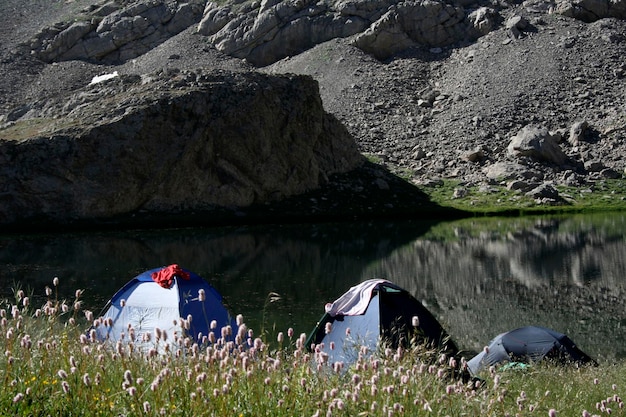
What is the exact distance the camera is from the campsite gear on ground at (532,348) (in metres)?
16.0

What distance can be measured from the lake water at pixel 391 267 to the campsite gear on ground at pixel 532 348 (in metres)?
1.50

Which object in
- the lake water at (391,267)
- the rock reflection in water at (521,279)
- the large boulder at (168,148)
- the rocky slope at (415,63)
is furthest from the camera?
the rocky slope at (415,63)

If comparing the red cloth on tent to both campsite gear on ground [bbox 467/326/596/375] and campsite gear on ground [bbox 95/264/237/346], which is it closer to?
campsite gear on ground [bbox 95/264/237/346]

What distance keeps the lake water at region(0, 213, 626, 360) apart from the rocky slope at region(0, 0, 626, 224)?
2181cm

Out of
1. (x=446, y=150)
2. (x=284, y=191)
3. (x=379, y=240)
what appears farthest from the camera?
(x=446, y=150)

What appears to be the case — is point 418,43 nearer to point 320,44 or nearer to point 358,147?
point 320,44

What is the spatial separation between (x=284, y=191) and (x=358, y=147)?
14754 mm

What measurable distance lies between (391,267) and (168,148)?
1367 inches

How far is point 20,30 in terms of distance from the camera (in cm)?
11325

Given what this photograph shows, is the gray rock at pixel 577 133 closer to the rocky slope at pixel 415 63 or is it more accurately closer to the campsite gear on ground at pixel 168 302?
the rocky slope at pixel 415 63

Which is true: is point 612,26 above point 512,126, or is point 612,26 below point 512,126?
above

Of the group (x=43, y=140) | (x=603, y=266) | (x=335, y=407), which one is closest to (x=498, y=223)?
(x=603, y=266)

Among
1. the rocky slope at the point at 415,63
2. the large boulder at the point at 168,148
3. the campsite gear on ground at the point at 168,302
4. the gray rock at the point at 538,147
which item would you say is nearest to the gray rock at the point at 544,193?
the rocky slope at the point at 415,63

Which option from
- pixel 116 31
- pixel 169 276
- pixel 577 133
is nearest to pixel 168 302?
pixel 169 276
